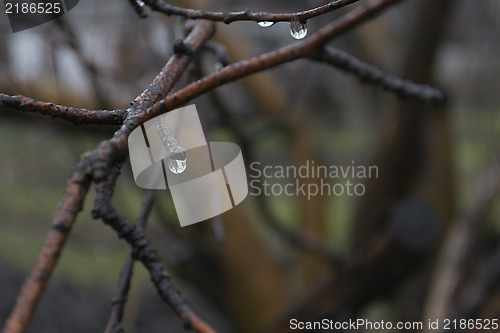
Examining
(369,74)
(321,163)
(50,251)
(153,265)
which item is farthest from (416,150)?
(50,251)

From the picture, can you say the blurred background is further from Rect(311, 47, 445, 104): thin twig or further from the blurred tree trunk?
Rect(311, 47, 445, 104): thin twig

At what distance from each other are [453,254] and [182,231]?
0.84m

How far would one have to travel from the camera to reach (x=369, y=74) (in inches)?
28.9

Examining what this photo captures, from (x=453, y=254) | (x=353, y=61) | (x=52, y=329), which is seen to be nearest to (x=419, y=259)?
(x=453, y=254)

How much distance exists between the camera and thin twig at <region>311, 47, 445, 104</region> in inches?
27.3

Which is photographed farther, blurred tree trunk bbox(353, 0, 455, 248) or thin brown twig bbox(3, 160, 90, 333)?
blurred tree trunk bbox(353, 0, 455, 248)

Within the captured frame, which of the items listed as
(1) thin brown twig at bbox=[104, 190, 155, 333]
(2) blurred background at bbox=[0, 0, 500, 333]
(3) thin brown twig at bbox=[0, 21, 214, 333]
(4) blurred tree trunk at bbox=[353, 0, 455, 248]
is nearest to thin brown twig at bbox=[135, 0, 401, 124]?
(3) thin brown twig at bbox=[0, 21, 214, 333]

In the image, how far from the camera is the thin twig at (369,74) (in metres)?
0.69

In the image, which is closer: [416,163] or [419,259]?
[419,259]

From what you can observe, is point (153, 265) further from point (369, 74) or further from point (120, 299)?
point (369, 74)

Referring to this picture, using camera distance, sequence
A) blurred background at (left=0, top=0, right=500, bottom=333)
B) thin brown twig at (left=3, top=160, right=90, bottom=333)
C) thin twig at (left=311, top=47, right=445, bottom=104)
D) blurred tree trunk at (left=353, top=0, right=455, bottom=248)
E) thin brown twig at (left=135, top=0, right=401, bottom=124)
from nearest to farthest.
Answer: thin brown twig at (left=3, top=160, right=90, bottom=333), thin brown twig at (left=135, top=0, right=401, bottom=124), thin twig at (left=311, top=47, right=445, bottom=104), blurred background at (left=0, top=0, right=500, bottom=333), blurred tree trunk at (left=353, top=0, right=455, bottom=248)

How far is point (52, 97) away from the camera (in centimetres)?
168

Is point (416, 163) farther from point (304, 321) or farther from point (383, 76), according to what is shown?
point (383, 76)

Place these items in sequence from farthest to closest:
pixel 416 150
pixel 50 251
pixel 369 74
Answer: pixel 416 150 → pixel 369 74 → pixel 50 251
